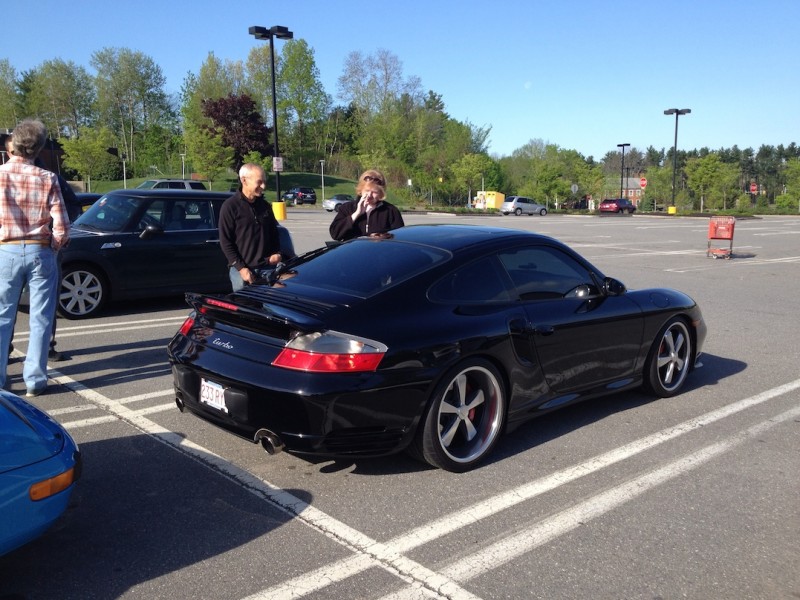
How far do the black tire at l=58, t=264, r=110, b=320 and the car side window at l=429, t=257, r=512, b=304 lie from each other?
581 cm

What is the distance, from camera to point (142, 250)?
8.73 m

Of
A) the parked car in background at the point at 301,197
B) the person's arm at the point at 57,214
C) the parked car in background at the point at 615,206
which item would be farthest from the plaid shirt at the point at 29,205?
the parked car in background at the point at 301,197

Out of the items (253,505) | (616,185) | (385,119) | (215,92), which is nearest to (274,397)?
(253,505)

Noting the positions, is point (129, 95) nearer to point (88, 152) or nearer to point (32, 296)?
point (88, 152)

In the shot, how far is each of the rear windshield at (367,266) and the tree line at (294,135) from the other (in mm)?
56287

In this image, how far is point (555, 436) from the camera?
15.2 feet

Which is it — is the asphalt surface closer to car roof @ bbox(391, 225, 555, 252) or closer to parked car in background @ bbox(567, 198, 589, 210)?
car roof @ bbox(391, 225, 555, 252)

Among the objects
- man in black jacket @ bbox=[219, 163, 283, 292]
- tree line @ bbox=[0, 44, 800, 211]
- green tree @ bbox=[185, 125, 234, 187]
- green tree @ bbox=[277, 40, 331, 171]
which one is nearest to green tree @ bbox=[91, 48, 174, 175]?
tree line @ bbox=[0, 44, 800, 211]

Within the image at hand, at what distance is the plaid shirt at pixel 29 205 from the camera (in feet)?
16.3

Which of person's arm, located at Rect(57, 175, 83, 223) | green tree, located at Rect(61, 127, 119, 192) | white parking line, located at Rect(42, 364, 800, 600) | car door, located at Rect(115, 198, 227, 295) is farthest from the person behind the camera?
green tree, located at Rect(61, 127, 119, 192)

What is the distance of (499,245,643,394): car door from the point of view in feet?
14.6

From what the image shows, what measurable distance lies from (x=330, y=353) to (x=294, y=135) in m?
89.0

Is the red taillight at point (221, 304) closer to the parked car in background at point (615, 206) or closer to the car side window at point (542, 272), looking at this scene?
the car side window at point (542, 272)

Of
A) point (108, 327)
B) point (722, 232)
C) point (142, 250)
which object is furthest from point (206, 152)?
point (108, 327)
